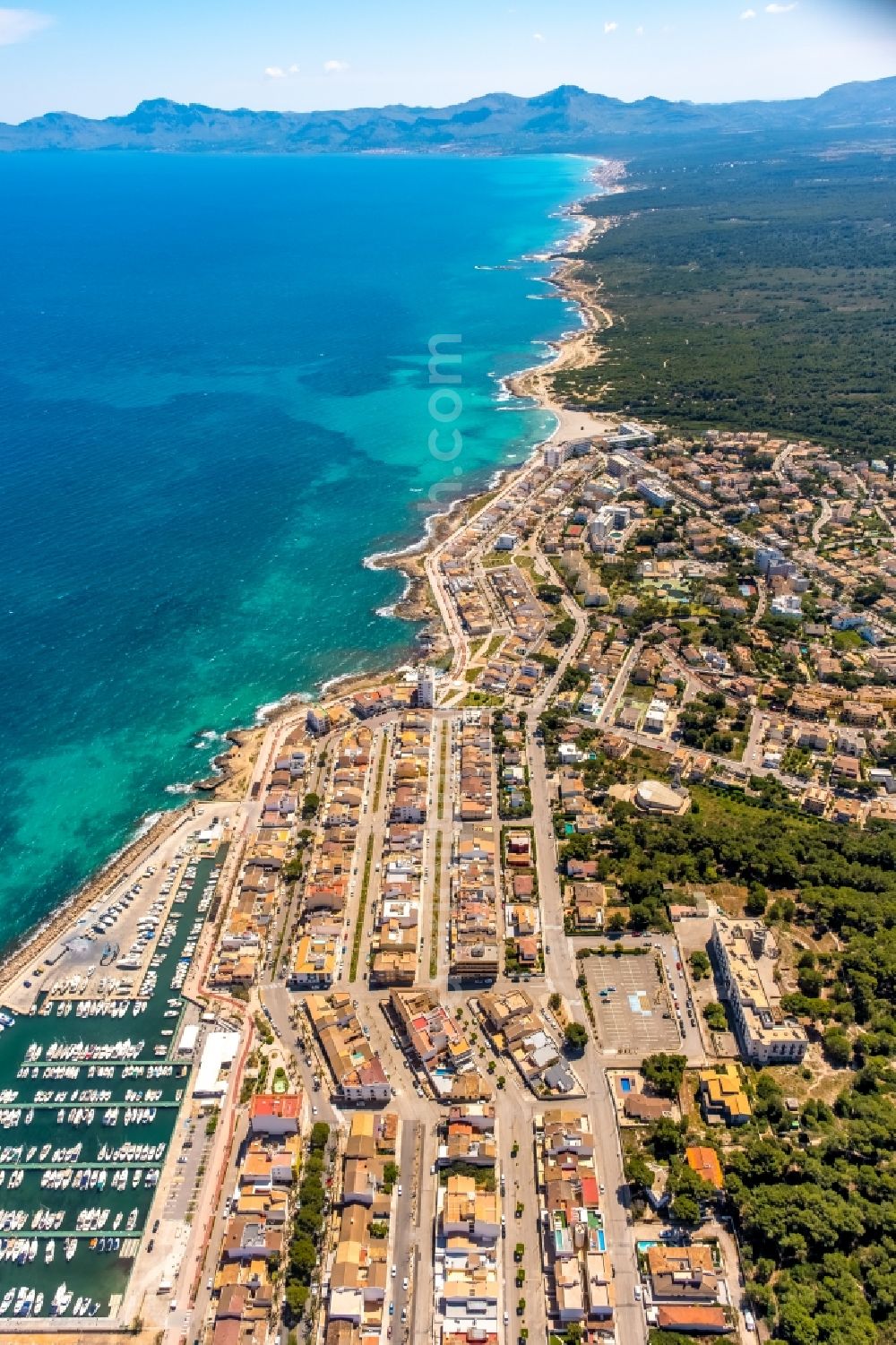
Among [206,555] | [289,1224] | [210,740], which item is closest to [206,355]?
[206,555]

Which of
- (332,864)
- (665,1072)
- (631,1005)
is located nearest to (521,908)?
(631,1005)

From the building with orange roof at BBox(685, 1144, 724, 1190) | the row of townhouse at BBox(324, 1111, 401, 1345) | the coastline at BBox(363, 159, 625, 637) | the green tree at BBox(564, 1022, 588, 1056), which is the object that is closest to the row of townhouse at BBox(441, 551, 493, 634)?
the coastline at BBox(363, 159, 625, 637)

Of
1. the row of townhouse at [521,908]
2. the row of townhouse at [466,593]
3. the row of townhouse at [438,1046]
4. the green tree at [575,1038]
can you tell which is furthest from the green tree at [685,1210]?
the row of townhouse at [466,593]

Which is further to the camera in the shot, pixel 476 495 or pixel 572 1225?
pixel 476 495

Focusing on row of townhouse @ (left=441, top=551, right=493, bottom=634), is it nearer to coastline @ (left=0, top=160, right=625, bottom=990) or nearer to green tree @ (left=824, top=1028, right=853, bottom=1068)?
coastline @ (left=0, top=160, right=625, bottom=990)

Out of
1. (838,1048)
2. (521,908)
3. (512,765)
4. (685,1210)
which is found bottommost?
(685,1210)

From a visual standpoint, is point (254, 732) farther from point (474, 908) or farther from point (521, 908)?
point (521, 908)

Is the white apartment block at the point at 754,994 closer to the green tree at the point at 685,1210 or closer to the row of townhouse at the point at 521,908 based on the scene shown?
the green tree at the point at 685,1210
